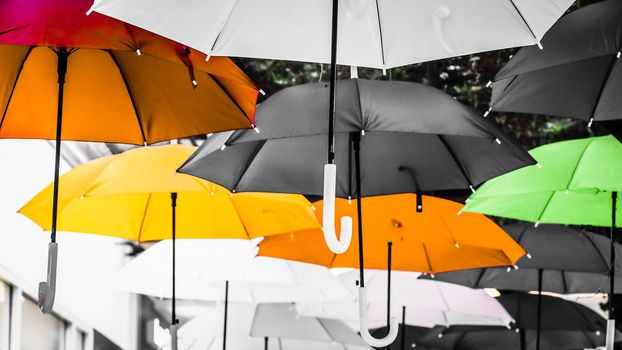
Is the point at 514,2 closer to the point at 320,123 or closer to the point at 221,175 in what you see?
the point at 320,123

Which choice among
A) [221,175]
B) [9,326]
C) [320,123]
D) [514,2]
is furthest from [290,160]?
[9,326]

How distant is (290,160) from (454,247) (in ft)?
5.65

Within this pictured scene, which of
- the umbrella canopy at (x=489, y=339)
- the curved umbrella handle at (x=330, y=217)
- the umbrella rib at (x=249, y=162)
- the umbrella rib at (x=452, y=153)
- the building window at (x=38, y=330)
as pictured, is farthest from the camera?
the building window at (x=38, y=330)

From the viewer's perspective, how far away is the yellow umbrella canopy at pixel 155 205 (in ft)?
19.4

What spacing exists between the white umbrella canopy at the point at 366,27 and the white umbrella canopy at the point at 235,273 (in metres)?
3.58

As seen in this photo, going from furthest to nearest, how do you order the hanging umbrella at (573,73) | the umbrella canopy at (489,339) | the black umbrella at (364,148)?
the umbrella canopy at (489,339), the black umbrella at (364,148), the hanging umbrella at (573,73)

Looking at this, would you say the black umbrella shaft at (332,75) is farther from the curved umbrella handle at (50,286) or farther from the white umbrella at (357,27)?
the curved umbrella handle at (50,286)

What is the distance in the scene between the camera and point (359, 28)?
4.14 metres

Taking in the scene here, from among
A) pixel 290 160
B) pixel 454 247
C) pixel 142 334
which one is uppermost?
pixel 290 160

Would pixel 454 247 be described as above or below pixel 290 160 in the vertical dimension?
below

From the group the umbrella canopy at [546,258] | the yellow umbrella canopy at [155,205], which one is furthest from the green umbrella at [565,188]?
the yellow umbrella canopy at [155,205]

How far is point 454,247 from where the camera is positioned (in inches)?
273

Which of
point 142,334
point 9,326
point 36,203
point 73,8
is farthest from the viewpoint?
point 142,334

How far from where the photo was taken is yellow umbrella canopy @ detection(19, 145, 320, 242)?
19.4ft
